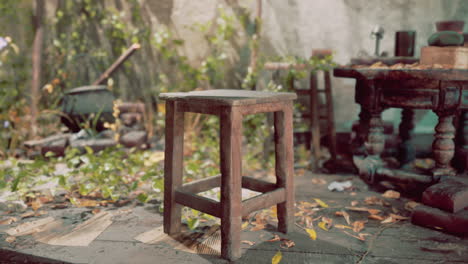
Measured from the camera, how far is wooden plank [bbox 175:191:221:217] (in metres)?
2.35

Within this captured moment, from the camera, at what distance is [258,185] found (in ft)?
8.91

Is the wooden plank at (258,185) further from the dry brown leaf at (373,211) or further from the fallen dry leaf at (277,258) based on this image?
the dry brown leaf at (373,211)

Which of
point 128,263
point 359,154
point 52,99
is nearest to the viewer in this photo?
point 128,263

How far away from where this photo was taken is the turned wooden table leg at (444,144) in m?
3.20

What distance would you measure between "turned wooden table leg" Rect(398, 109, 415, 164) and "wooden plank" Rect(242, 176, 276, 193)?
1960 mm

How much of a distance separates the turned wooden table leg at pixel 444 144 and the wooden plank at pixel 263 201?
4.35 feet

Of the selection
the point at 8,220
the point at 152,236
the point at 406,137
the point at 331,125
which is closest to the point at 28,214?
the point at 8,220

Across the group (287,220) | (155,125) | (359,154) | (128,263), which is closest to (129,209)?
(128,263)

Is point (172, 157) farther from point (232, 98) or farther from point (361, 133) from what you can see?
point (361, 133)

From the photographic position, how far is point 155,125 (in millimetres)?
5512

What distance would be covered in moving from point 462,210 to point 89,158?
287cm

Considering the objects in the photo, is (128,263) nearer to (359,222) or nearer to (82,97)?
(359,222)

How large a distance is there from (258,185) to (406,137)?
202 cm

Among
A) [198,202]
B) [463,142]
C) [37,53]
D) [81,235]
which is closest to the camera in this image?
[198,202]
